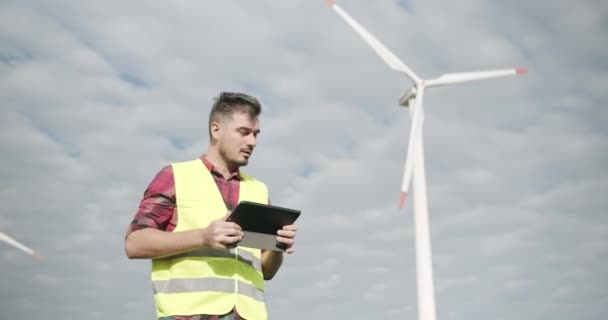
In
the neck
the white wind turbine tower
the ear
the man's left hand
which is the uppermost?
the white wind turbine tower

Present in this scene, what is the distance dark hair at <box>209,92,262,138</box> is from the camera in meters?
6.50

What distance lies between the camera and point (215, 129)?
6523 mm

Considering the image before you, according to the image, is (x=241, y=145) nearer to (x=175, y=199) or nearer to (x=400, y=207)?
(x=175, y=199)

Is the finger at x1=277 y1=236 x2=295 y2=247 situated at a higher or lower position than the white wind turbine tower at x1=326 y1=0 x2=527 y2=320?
lower

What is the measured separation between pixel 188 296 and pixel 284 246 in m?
1.05

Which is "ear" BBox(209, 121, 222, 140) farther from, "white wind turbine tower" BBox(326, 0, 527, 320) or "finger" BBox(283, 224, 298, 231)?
"white wind turbine tower" BBox(326, 0, 527, 320)

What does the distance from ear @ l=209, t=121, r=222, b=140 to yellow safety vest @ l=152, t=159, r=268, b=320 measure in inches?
24.1

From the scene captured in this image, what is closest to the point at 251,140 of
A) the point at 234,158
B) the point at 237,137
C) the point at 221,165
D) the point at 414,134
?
the point at 237,137

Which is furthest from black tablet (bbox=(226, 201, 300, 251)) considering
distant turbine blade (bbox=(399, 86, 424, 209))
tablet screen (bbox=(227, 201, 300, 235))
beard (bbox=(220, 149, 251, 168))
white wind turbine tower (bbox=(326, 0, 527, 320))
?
distant turbine blade (bbox=(399, 86, 424, 209))

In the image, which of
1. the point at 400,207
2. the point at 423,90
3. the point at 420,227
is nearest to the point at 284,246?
the point at 400,207

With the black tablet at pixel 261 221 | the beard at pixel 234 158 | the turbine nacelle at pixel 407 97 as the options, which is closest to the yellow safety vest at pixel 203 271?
the black tablet at pixel 261 221

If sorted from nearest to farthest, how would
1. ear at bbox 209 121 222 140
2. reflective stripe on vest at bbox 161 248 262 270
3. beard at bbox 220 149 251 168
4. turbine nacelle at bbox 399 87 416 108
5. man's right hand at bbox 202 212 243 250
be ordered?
man's right hand at bbox 202 212 243 250
reflective stripe on vest at bbox 161 248 262 270
beard at bbox 220 149 251 168
ear at bbox 209 121 222 140
turbine nacelle at bbox 399 87 416 108

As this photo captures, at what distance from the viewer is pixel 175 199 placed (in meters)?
5.65

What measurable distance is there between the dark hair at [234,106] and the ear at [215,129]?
0.06m
